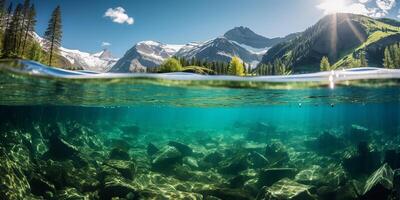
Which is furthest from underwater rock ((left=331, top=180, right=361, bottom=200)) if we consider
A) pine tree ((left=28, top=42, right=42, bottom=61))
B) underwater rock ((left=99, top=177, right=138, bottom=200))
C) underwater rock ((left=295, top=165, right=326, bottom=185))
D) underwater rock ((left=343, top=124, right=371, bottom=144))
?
pine tree ((left=28, top=42, right=42, bottom=61))

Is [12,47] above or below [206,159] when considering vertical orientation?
above

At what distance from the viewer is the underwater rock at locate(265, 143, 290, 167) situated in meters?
21.1

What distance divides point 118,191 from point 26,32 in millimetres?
88256

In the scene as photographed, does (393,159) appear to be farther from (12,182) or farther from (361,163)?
(12,182)

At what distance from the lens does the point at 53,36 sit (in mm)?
88062

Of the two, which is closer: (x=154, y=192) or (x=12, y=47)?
(x=154, y=192)

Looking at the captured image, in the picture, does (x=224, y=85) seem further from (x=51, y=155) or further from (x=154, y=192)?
(x=51, y=155)

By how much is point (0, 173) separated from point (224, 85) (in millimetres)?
13713

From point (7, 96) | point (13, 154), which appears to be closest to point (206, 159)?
point (13, 154)

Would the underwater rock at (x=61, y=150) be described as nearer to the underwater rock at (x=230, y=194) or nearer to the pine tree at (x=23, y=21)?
the underwater rock at (x=230, y=194)

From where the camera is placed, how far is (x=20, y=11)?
287 feet

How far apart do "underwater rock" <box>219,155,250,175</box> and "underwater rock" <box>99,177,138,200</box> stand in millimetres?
7104

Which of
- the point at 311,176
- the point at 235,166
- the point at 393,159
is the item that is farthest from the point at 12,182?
the point at 393,159

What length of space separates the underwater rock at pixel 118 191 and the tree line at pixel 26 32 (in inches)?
3138
